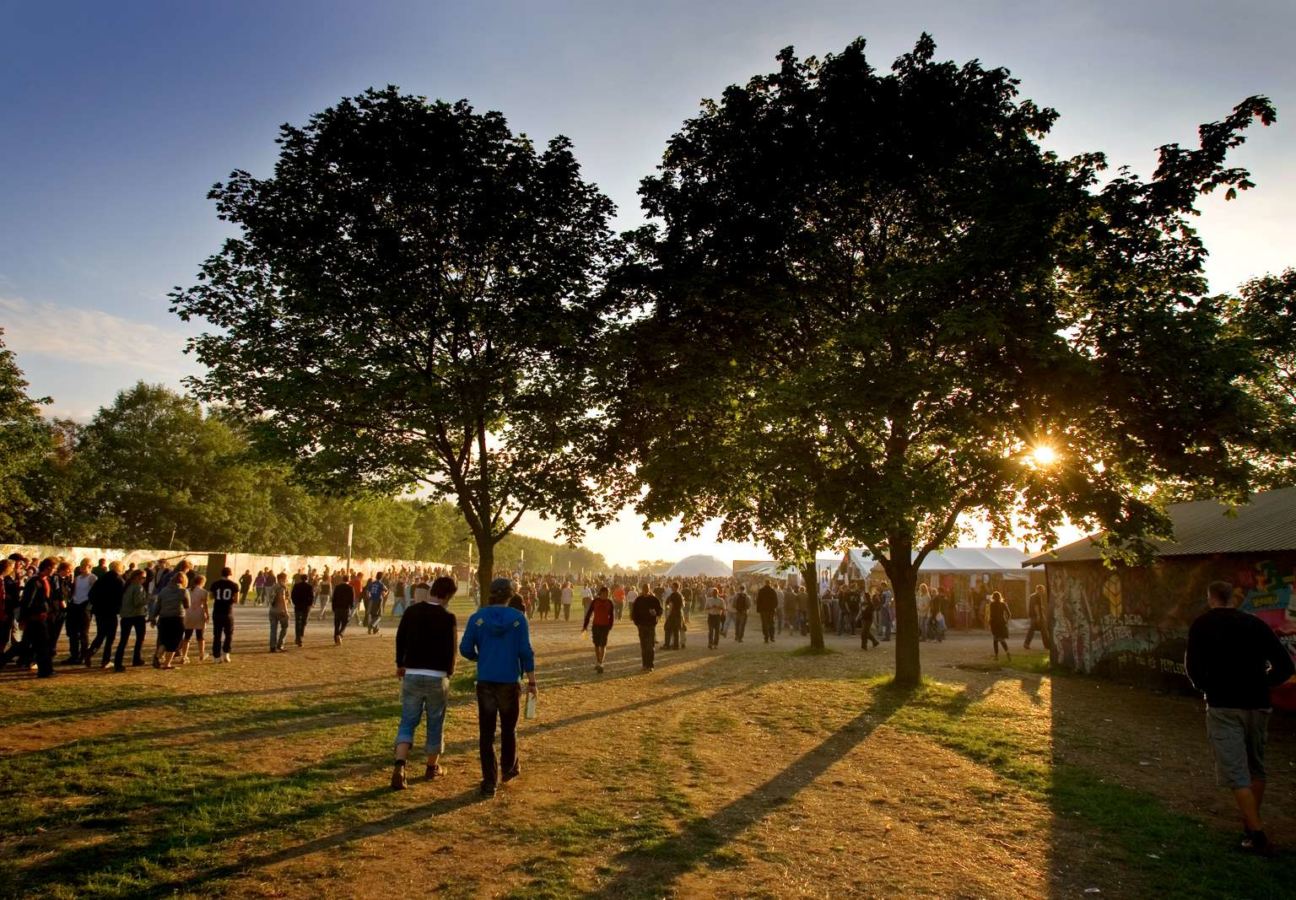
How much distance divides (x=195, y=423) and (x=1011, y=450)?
6210cm

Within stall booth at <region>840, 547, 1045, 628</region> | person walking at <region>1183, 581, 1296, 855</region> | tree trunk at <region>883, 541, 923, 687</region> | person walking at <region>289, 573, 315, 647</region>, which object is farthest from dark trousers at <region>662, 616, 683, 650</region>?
person walking at <region>1183, 581, 1296, 855</region>

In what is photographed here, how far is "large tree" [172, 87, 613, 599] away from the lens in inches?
519

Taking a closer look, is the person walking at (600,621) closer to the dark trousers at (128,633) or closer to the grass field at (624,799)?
the grass field at (624,799)

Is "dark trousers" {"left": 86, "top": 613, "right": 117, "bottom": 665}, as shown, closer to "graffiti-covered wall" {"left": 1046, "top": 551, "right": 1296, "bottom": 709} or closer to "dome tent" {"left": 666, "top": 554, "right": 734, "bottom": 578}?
"graffiti-covered wall" {"left": 1046, "top": 551, "right": 1296, "bottom": 709}

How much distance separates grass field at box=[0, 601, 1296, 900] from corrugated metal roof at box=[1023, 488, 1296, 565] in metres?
3.00

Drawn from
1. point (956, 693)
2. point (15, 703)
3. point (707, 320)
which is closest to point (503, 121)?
point (707, 320)

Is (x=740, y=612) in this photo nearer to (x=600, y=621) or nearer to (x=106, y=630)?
(x=600, y=621)

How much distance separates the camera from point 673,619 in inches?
867

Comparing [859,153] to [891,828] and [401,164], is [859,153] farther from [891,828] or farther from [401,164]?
[891,828]

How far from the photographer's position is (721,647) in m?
23.8

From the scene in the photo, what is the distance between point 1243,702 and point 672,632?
690 inches

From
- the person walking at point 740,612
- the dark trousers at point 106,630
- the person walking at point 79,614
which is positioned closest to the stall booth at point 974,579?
the person walking at point 740,612

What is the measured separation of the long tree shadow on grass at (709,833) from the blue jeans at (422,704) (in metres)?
2.66

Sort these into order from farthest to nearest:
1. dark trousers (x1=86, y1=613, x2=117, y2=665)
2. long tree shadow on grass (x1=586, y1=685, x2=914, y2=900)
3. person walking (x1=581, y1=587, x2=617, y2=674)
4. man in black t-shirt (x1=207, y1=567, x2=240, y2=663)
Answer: person walking (x1=581, y1=587, x2=617, y2=674), man in black t-shirt (x1=207, y1=567, x2=240, y2=663), dark trousers (x1=86, y1=613, x2=117, y2=665), long tree shadow on grass (x1=586, y1=685, x2=914, y2=900)
